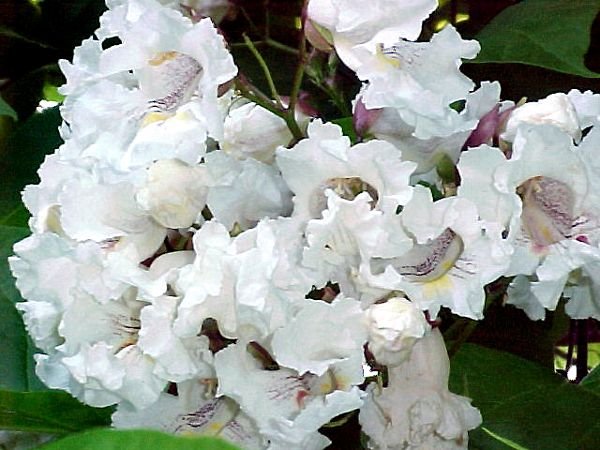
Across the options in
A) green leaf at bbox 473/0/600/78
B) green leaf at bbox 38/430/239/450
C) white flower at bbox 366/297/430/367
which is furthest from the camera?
green leaf at bbox 473/0/600/78

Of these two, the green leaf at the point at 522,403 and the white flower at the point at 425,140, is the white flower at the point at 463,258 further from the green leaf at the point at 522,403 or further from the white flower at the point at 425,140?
the green leaf at the point at 522,403

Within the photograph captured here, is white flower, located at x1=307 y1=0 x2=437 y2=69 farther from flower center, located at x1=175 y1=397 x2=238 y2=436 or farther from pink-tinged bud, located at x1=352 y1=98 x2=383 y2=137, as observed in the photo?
flower center, located at x1=175 y1=397 x2=238 y2=436

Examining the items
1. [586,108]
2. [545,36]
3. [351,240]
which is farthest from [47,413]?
[545,36]

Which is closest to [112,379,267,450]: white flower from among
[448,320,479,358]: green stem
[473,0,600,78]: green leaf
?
[448,320,479,358]: green stem

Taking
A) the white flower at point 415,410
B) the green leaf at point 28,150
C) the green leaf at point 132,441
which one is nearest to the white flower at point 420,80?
the white flower at point 415,410

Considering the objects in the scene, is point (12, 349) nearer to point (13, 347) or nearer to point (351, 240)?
point (13, 347)

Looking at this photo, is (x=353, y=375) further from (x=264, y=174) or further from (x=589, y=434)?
(x=589, y=434)

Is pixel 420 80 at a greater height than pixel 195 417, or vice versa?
pixel 420 80
